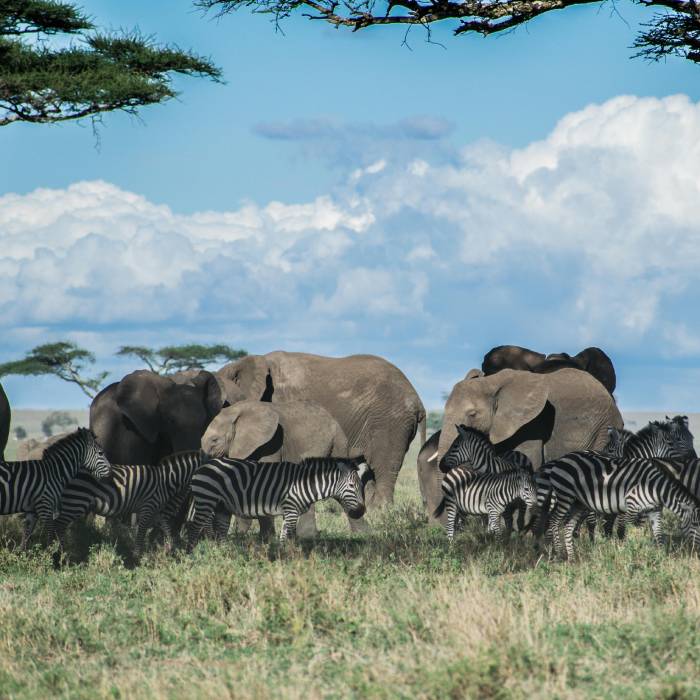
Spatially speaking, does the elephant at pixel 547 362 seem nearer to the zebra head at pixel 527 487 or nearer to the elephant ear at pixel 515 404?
the elephant ear at pixel 515 404

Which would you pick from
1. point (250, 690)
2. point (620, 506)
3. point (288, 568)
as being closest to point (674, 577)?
point (620, 506)

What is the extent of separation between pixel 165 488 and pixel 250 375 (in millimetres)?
9893

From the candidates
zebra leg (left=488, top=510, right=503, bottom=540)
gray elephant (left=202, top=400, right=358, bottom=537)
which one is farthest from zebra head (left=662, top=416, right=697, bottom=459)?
gray elephant (left=202, top=400, right=358, bottom=537)

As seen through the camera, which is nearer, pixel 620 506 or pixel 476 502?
pixel 620 506

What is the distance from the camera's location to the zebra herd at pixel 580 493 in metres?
13.9

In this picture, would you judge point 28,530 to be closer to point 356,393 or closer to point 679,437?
point 679,437

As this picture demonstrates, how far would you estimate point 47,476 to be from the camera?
14297mm

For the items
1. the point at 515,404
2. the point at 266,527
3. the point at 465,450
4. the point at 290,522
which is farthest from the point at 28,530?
the point at 515,404

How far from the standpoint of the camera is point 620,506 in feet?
46.4

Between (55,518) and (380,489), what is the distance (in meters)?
12.7

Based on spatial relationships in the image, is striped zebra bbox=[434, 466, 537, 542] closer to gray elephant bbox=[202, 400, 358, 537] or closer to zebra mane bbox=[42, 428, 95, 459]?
gray elephant bbox=[202, 400, 358, 537]

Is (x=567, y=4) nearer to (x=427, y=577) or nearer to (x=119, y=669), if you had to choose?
(x=427, y=577)

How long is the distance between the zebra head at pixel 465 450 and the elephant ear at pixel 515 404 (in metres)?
2.62

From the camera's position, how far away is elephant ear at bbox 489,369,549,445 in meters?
20.3
